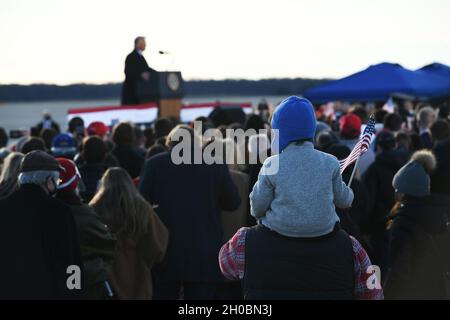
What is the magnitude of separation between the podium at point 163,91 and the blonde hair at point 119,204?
24.4 feet

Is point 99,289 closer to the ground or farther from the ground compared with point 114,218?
closer to the ground

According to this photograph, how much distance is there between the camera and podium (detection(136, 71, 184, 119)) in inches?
524

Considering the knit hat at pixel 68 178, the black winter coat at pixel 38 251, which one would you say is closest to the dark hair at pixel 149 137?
the knit hat at pixel 68 178

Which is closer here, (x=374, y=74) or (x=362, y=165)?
(x=362, y=165)

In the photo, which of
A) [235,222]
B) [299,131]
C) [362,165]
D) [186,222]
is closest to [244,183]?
[235,222]

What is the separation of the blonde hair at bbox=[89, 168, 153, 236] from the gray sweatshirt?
2.28 m

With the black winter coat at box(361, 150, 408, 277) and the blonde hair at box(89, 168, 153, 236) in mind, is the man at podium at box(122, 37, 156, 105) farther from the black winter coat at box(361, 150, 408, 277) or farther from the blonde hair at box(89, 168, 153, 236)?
the blonde hair at box(89, 168, 153, 236)

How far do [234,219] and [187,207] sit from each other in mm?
878

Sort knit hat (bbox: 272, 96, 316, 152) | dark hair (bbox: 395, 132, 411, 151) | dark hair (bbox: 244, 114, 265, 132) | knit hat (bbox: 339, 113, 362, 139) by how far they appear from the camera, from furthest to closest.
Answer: dark hair (bbox: 244, 114, 265, 132), dark hair (bbox: 395, 132, 411, 151), knit hat (bbox: 339, 113, 362, 139), knit hat (bbox: 272, 96, 316, 152)

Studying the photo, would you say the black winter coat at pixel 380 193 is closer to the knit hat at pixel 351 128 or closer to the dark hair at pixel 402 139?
the knit hat at pixel 351 128

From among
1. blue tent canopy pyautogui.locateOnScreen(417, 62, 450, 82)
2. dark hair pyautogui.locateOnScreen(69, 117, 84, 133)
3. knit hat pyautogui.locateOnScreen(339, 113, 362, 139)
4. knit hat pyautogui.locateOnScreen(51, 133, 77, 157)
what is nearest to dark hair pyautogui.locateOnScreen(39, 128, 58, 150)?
dark hair pyautogui.locateOnScreen(69, 117, 84, 133)

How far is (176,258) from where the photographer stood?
6543mm
